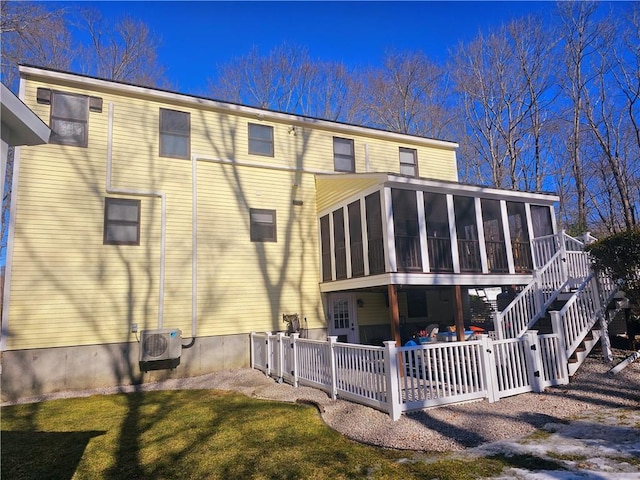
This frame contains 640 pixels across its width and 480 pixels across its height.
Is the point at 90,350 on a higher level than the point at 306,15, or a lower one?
lower

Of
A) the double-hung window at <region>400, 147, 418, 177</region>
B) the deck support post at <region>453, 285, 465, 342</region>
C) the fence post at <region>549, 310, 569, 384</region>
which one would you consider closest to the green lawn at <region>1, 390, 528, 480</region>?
the fence post at <region>549, 310, 569, 384</region>

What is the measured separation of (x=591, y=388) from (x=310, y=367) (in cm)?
511

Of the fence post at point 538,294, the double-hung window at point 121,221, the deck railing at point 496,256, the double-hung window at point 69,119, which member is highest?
the double-hung window at point 69,119

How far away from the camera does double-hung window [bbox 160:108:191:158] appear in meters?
11.4

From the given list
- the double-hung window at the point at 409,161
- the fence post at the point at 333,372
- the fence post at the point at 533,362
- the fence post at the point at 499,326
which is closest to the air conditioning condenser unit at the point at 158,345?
the fence post at the point at 333,372

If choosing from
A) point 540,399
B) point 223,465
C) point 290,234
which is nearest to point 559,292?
point 540,399

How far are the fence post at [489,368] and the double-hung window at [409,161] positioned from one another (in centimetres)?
893

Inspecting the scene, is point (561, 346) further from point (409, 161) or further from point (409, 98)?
point (409, 98)

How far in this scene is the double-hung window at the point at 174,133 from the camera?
1138cm

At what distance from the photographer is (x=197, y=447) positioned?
5.28 metres

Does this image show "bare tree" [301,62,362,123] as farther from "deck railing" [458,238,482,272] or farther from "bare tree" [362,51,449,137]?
"deck railing" [458,238,482,272]

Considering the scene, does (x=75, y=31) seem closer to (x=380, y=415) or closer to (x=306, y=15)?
(x=306, y=15)

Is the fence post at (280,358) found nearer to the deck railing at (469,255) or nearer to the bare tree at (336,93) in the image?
the deck railing at (469,255)

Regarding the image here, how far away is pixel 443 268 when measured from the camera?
10.5 metres
